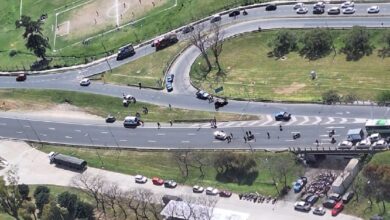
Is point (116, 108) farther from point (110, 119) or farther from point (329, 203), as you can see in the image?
point (329, 203)

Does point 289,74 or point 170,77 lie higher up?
point 170,77

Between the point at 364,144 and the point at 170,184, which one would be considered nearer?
the point at 364,144

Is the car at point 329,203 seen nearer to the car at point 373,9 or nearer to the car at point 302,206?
the car at point 302,206

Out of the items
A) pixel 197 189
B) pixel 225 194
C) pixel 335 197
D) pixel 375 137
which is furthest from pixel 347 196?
pixel 197 189

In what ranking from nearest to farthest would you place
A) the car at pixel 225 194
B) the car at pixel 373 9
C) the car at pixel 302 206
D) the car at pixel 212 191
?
the car at pixel 302 206 < the car at pixel 225 194 < the car at pixel 212 191 < the car at pixel 373 9

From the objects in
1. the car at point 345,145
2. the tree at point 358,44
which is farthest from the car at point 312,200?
the tree at point 358,44

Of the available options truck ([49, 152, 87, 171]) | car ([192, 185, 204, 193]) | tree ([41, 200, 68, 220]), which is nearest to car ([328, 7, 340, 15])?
car ([192, 185, 204, 193])
